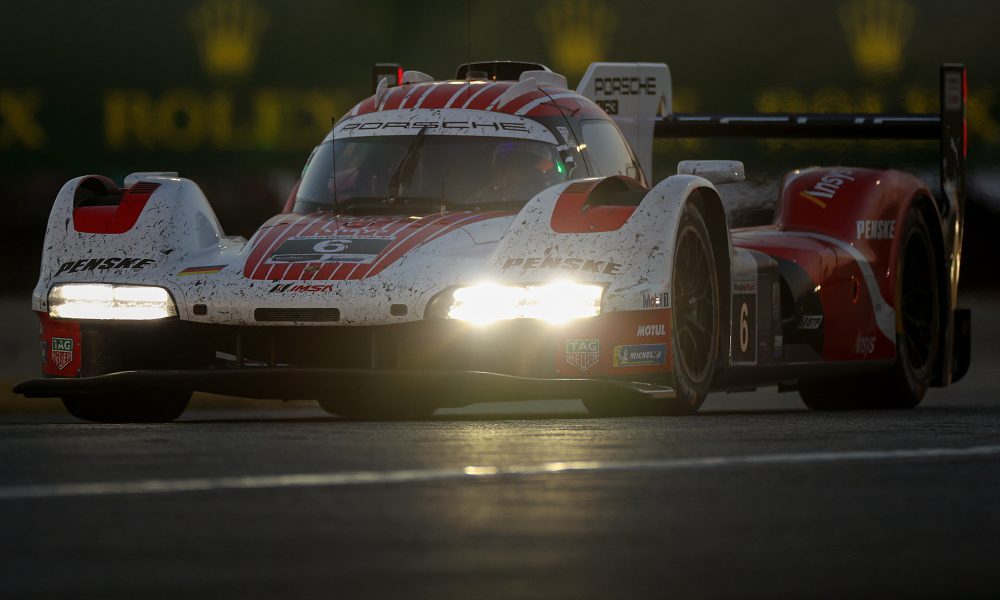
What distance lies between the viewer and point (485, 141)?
9.45 m

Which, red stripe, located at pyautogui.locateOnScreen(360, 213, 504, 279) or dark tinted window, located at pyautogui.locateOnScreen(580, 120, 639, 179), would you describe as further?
dark tinted window, located at pyautogui.locateOnScreen(580, 120, 639, 179)

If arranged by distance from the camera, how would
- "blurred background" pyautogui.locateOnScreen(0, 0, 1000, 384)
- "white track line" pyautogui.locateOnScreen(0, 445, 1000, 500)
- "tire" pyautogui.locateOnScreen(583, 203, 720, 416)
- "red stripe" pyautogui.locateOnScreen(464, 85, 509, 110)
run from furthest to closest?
"blurred background" pyautogui.locateOnScreen(0, 0, 1000, 384) < "red stripe" pyautogui.locateOnScreen(464, 85, 509, 110) < "tire" pyautogui.locateOnScreen(583, 203, 720, 416) < "white track line" pyautogui.locateOnScreen(0, 445, 1000, 500)

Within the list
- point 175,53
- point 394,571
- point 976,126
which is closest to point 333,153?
point 394,571

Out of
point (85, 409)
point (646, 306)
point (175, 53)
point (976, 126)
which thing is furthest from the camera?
point (175, 53)

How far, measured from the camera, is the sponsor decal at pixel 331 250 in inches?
326

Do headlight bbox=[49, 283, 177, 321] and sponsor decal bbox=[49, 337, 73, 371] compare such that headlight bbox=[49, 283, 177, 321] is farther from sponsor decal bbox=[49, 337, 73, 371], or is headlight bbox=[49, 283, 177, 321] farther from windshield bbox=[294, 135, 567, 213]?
windshield bbox=[294, 135, 567, 213]

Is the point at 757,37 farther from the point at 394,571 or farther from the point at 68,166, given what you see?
the point at 394,571

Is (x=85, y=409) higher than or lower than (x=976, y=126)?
lower

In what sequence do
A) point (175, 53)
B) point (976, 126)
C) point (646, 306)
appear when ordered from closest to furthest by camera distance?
point (646, 306) → point (976, 126) → point (175, 53)

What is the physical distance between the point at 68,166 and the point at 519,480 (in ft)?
56.2

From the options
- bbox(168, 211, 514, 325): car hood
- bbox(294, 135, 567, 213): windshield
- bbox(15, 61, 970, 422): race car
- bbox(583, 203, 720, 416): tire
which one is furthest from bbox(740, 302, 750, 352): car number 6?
bbox(168, 211, 514, 325): car hood

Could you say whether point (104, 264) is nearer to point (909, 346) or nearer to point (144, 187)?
point (144, 187)

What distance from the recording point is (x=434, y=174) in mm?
9328

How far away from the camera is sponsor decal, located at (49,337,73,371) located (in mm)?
8656
